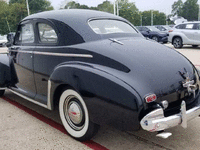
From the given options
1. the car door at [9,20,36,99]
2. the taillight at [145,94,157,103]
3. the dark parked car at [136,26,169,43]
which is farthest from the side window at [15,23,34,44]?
the dark parked car at [136,26,169,43]

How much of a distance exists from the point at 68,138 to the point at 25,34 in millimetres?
2199

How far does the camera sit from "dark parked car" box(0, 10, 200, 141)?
2.35m

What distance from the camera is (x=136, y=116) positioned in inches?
89.8

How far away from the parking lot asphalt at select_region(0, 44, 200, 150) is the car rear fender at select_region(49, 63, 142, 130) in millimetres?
567

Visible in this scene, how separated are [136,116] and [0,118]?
8.85 ft

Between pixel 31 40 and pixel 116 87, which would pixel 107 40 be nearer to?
pixel 116 87

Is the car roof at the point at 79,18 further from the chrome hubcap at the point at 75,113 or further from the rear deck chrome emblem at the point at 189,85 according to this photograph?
the rear deck chrome emblem at the point at 189,85

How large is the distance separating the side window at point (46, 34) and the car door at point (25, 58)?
0.22m

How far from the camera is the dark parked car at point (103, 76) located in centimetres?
235

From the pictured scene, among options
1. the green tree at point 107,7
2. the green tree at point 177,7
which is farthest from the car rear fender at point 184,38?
the green tree at point 177,7

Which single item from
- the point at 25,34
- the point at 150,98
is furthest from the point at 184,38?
the point at 150,98

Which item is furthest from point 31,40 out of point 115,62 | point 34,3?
point 34,3

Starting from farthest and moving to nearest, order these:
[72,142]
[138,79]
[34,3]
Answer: [34,3] → [72,142] → [138,79]

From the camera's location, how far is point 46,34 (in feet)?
11.7
